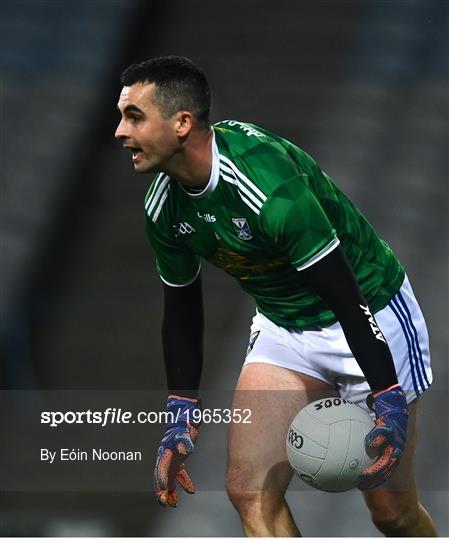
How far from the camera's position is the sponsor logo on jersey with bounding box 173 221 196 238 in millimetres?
3686

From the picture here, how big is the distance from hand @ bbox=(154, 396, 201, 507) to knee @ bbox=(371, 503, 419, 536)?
0.69 m

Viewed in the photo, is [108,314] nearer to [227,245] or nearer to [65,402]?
[65,402]

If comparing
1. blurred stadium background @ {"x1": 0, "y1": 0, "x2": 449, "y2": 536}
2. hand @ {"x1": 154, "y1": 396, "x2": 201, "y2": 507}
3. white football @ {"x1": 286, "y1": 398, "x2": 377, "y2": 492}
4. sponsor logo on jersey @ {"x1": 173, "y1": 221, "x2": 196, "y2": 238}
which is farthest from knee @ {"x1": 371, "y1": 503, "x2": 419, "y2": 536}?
blurred stadium background @ {"x1": 0, "y1": 0, "x2": 449, "y2": 536}

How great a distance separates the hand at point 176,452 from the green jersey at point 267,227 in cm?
43

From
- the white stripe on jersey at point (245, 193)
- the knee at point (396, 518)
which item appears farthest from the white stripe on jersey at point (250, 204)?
the knee at point (396, 518)

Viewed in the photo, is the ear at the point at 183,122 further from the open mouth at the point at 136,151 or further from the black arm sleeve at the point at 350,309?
the black arm sleeve at the point at 350,309

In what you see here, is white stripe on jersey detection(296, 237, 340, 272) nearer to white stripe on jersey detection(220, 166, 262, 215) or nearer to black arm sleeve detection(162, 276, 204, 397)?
white stripe on jersey detection(220, 166, 262, 215)

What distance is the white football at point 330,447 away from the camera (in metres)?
3.67

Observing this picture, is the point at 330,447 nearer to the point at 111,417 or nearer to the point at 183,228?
the point at 183,228

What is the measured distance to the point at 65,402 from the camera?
17.8 ft

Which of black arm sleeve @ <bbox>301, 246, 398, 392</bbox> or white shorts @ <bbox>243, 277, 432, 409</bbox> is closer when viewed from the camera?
black arm sleeve @ <bbox>301, 246, 398, 392</bbox>

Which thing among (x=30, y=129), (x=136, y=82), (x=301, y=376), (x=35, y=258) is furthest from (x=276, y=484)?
(x=30, y=129)

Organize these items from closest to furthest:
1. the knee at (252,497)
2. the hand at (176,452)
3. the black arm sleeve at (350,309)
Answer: the black arm sleeve at (350,309) < the knee at (252,497) < the hand at (176,452)

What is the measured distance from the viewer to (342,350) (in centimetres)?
388
